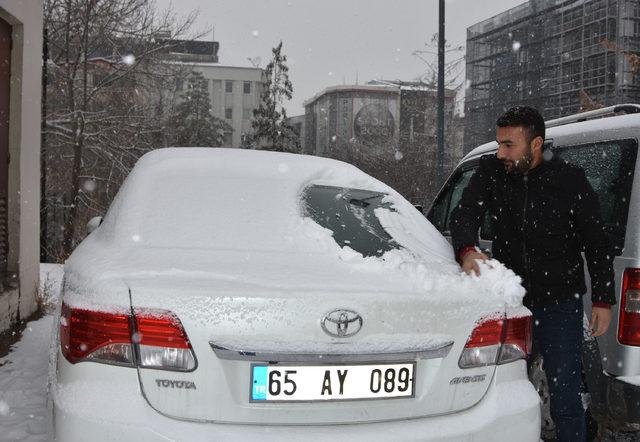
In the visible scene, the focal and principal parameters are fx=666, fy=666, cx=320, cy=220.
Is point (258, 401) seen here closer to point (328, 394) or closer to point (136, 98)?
point (328, 394)

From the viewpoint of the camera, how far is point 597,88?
158ft

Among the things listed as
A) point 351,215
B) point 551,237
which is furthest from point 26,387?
point 551,237

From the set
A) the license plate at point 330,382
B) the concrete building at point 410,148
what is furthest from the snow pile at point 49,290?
the concrete building at point 410,148

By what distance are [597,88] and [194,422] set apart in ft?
169

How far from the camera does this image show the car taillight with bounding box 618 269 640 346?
3.02 metres

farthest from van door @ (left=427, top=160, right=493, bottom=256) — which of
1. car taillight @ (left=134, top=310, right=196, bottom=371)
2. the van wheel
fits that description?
car taillight @ (left=134, top=310, right=196, bottom=371)

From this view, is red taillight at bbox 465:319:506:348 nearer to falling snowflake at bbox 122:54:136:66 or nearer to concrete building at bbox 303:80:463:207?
concrete building at bbox 303:80:463:207

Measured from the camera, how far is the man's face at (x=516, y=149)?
121 inches

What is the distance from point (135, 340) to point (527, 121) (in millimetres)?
2026

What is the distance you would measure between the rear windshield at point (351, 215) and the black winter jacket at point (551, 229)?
1.21 ft

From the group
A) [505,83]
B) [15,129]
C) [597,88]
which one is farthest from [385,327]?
[505,83]

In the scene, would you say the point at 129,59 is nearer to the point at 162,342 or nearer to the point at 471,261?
the point at 471,261

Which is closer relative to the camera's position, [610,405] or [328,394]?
[328,394]

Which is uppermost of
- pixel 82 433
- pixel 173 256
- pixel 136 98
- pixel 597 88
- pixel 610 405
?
pixel 597 88
